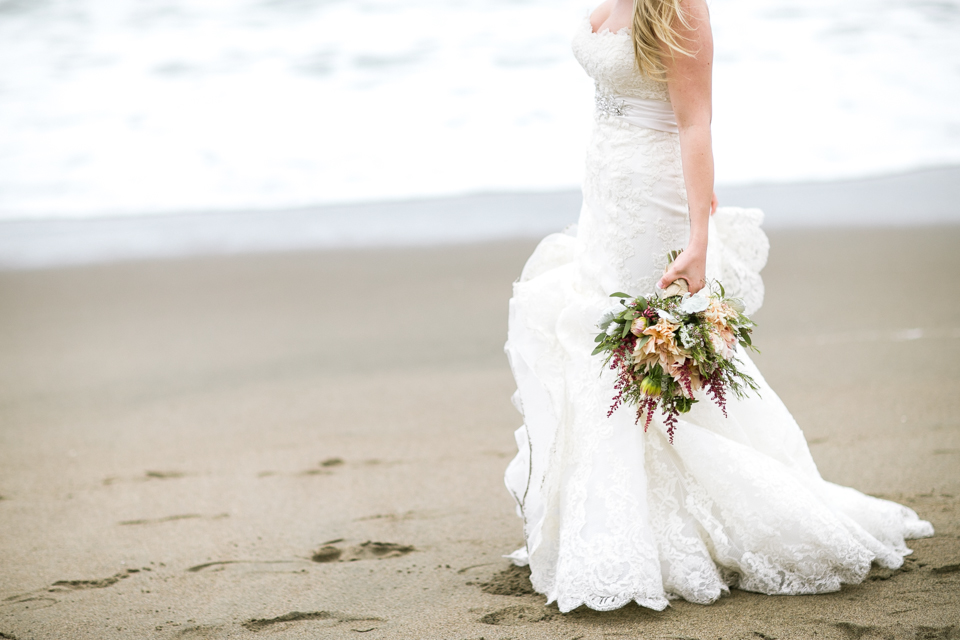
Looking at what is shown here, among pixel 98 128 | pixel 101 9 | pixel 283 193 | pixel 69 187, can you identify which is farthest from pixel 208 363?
pixel 101 9

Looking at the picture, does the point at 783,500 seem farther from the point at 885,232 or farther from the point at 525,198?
the point at 525,198

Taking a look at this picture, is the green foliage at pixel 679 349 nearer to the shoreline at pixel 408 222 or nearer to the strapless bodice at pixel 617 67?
the strapless bodice at pixel 617 67

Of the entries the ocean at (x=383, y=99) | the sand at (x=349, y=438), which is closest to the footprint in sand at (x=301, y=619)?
the sand at (x=349, y=438)

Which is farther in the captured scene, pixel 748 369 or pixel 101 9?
pixel 101 9

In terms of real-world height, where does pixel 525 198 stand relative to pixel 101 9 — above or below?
below

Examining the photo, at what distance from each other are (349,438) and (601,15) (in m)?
2.40

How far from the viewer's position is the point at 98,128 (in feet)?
29.3

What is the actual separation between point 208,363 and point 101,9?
770cm

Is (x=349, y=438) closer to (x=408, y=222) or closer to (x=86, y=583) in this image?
(x=86, y=583)

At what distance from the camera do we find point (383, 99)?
31.3ft

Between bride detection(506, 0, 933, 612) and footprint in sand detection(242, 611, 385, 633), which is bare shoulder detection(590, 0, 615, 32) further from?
footprint in sand detection(242, 611, 385, 633)

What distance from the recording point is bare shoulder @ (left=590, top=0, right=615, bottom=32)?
2.64 metres

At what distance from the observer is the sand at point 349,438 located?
9.06ft

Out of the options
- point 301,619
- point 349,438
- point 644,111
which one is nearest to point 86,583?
point 301,619
